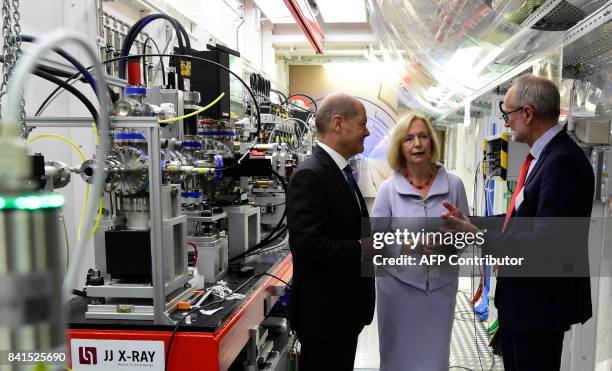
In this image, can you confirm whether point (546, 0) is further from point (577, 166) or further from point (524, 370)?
point (524, 370)

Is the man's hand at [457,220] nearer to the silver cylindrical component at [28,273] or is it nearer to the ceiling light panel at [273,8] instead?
the silver cylindrical component at [28,273]

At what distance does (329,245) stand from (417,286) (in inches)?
19.5

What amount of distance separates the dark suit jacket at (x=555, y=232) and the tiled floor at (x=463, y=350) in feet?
5.50

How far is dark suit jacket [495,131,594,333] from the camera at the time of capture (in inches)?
57.0

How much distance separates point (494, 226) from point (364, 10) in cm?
463

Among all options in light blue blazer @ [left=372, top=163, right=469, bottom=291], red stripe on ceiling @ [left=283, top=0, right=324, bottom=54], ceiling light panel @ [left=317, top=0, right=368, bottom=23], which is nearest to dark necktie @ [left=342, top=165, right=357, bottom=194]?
light blue blazer @ [left=372, top=163, right=469, bottom=291]

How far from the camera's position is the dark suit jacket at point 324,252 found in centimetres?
150

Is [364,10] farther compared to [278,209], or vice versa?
[364,10]

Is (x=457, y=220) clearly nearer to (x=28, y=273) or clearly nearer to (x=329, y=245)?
(x=329, y=245)

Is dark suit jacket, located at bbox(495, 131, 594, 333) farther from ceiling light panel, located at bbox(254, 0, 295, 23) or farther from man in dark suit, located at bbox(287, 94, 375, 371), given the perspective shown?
ceiling light panel, located at bbox(254, 0, 295, 23)

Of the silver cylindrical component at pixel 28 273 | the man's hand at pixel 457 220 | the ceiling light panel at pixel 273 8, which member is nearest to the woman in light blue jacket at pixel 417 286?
the man's hand at pixel 457 220

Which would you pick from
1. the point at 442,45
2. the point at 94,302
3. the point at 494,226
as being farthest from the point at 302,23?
the point at 94,302

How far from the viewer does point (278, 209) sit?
3418 mm

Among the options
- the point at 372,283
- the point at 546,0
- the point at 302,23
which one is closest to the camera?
the point at 372,283
